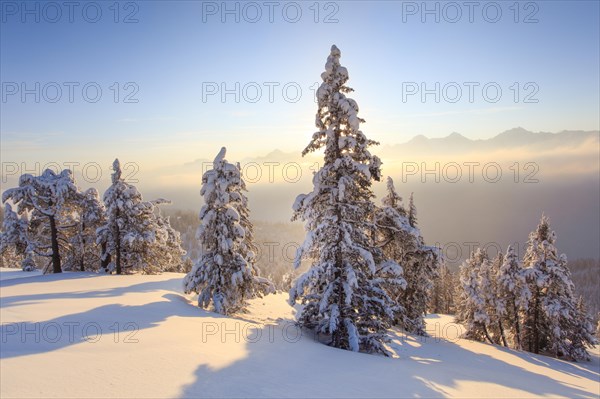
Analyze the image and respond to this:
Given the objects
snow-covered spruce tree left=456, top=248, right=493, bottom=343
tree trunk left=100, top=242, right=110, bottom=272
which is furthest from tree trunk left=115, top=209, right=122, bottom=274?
snow-covered spruce tree left=456, top=248, right=493, bottom=343

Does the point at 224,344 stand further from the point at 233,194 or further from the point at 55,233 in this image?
the point at 55,233

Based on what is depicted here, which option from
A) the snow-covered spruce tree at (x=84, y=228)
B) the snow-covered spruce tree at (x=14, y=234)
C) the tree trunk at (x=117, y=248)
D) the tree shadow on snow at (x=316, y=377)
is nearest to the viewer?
the tree shadow on snow at (x=316, y=377)

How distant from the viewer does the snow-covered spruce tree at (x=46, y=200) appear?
29047mm

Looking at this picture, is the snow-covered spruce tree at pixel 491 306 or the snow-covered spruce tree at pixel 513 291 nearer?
the snow-covered spruce tree at pixel 513 291

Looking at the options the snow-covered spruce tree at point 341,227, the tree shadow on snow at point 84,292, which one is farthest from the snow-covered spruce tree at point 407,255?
A: the tree shadow on snow at point 84,292

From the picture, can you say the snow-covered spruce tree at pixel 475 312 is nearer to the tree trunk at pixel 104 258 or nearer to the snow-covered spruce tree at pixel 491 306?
the snow-covered spruce tree at pixel 491 306

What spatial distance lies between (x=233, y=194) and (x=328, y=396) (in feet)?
48.8

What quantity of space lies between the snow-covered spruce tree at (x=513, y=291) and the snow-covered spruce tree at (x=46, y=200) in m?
42.2

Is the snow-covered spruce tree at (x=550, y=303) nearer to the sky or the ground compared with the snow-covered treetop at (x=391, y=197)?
nearer to the ground

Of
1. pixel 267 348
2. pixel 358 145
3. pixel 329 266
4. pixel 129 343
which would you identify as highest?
pixel 358 145

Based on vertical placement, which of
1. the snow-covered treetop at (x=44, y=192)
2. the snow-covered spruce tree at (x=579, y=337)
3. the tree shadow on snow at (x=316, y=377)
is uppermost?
the snow-covered treetop at (x=44, y=192)

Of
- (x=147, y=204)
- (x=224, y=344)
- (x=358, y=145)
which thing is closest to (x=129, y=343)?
(x=224, y=344)

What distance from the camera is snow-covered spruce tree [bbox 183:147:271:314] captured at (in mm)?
20453

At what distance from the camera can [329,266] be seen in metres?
15.6
